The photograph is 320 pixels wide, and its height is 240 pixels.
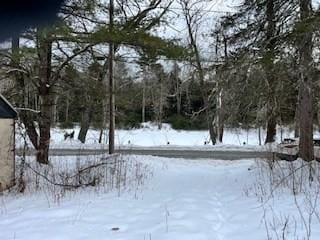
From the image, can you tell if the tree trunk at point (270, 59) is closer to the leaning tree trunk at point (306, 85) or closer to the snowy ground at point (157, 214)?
the leaning tree trunk at point (306, 85)

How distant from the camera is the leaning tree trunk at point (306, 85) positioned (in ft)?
31.1

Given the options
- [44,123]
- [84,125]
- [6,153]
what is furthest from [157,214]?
[84,125]

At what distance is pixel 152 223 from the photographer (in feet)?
23.1

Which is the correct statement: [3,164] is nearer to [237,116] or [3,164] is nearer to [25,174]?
[25,174]

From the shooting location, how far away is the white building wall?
10984 mm

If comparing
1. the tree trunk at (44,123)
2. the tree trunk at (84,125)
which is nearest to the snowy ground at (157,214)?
the tree trunk at (44,123)

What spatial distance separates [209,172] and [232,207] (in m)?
6.84

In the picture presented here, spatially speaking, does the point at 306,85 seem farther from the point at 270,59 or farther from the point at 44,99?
the point at 44,99

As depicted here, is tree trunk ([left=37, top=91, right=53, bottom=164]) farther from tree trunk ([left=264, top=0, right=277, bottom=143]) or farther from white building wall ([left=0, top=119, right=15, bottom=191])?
tree trunk ([left=264, top=0, right=277, bottom=143])

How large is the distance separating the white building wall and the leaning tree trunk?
267 inches

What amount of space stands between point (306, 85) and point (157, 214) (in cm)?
481

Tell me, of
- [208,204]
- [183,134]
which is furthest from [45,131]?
[183,134]

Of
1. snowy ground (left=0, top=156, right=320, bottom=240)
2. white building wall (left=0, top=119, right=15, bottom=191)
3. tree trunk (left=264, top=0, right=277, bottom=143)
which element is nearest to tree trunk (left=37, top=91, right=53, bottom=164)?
white building wall (left=0, top=119, right=15, bottom=191)

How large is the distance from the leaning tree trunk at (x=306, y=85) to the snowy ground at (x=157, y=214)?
2554 millimetres
